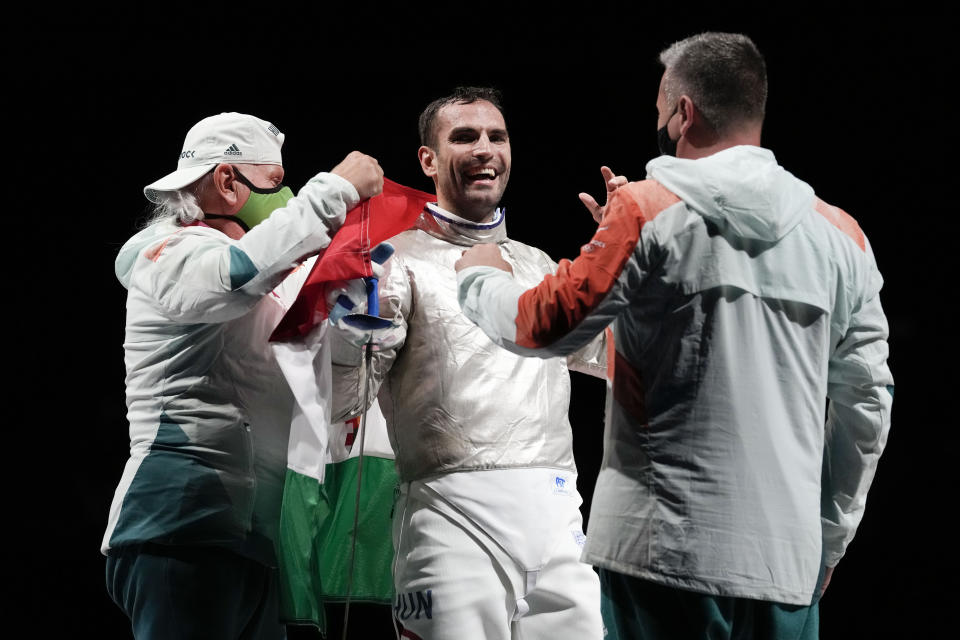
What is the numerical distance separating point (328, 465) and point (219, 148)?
0.74 metres

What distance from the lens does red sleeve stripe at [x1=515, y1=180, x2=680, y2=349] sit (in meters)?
1.47

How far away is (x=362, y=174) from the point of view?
2.02 meters

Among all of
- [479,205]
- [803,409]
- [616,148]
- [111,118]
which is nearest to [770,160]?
[803,409]

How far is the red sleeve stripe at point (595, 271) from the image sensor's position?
147cm

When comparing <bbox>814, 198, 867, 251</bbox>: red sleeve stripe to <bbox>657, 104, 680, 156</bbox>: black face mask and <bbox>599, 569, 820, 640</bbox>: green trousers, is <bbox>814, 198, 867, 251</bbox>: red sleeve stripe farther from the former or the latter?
<bbox>599, 569, 820, 640</bbox>: green trousers

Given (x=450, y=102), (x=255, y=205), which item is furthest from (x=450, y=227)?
(x=255, y=205)

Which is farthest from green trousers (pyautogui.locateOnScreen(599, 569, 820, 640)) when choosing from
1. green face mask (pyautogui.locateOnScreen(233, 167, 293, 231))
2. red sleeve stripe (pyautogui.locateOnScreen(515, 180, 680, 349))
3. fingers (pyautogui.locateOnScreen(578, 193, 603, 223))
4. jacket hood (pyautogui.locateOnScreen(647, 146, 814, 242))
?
green face mask (pyautogui.locateOnScreen(233, 167, 293, 231))

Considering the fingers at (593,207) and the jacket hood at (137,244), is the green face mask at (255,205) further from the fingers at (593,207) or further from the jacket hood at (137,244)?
the fingers at (593,207)

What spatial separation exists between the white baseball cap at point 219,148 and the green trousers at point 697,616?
1.26 meters

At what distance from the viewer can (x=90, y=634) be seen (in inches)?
A: 141

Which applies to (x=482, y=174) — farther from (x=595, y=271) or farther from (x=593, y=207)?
(x=595, y=271)

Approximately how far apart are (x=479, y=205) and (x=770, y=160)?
0.94 metres

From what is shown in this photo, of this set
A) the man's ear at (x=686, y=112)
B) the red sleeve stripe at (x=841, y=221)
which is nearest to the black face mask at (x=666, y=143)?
the man's ear at (x=686, y=112)

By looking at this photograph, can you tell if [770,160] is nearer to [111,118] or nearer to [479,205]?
[479,205]
